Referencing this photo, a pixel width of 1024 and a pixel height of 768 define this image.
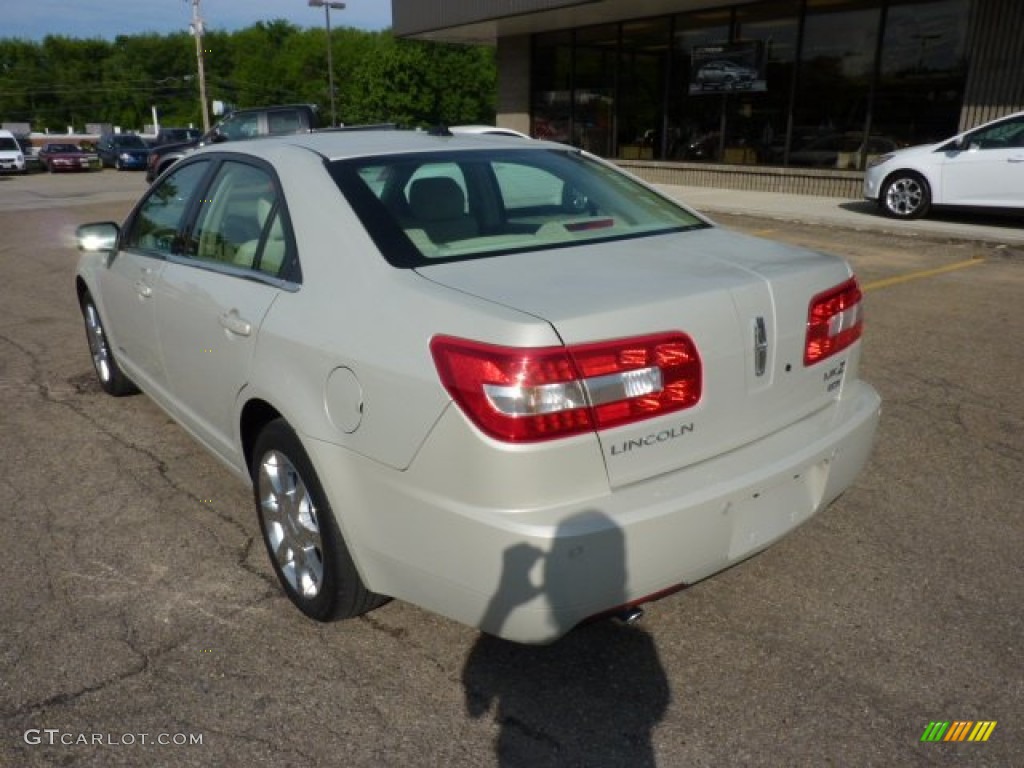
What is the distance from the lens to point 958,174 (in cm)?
1167

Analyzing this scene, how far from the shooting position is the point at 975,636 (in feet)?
8.86

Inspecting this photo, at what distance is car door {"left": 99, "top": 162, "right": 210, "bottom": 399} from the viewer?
3.69 m

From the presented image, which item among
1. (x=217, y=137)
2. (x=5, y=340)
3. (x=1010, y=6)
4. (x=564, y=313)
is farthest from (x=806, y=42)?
(x=564, y=313)

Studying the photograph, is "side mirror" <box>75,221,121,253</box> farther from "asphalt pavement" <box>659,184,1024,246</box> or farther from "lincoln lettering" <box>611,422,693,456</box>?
"asphalt pavement" <box>659,184,1024,246</box>

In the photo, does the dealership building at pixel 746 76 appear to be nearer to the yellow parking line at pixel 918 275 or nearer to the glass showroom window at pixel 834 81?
the glass showroom window at pixel 834 81

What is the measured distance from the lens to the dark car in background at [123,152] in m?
34.3

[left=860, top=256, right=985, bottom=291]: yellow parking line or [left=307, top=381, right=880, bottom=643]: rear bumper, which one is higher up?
[left=307, top=381, right=880, bottom=643]: rear bumper

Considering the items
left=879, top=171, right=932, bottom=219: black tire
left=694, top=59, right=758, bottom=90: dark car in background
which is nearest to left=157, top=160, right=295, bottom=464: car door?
left=879, top=171, right=932, bottom=219: black tire

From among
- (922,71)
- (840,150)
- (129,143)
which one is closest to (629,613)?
(922,71)

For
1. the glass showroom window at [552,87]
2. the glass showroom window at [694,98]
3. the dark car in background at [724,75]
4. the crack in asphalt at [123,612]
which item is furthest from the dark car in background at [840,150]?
the crack in asphalt at [123,612]

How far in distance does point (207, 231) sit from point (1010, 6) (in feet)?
46.0

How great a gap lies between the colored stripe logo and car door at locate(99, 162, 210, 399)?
3.25m

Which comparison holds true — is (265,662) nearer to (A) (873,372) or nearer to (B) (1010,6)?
(A) (873,372)

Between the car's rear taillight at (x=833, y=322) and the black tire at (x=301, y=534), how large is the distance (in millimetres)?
1536
